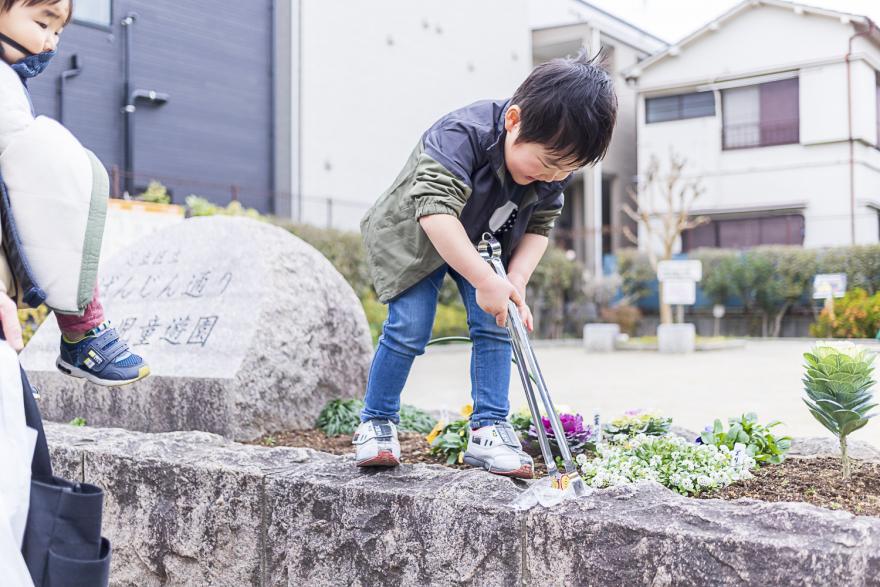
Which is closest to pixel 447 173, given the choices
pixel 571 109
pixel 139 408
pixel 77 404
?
pixel 571 109

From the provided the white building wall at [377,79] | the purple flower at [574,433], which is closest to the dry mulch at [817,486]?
the purple flower at [574,433]

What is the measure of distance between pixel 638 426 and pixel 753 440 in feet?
1.35

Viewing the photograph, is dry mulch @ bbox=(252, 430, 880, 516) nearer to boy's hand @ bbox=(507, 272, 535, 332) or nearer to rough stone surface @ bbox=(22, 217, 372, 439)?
boy's hand @ bbox=(507, 272, 535, 332)

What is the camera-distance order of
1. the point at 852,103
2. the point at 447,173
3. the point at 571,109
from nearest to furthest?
the point at 571,109
the point at 447,173
the point at 852,103

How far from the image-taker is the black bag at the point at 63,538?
125 centimetres

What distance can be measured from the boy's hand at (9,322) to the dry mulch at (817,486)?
5.77ft

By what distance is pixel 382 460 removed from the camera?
238cm

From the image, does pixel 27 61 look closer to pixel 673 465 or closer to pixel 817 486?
pixel 673 465

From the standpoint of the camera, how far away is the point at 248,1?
13500mm

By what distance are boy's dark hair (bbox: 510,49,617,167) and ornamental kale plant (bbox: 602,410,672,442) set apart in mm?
1158

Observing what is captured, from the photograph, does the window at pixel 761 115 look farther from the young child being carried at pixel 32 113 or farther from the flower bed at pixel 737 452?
the young child being carried at pixel 32 113

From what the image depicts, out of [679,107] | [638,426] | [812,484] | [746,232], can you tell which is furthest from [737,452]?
[679,107]

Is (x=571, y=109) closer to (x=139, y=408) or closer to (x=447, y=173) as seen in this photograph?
(x=447, y=173)

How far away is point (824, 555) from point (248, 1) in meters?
13.5
